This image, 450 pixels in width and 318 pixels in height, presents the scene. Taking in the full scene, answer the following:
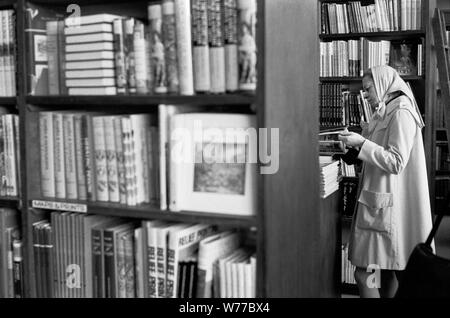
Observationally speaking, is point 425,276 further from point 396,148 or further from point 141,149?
point 396,148

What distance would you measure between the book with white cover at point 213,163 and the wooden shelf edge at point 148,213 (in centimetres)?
2

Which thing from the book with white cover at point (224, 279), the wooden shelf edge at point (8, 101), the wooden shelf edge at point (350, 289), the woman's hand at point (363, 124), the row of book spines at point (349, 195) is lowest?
the wooden shelf edge at point (350, 289)

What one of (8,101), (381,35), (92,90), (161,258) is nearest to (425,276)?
(161,258)

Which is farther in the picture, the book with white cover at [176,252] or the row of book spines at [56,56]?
the row of book spines at [56,56]

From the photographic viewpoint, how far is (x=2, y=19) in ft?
5.98

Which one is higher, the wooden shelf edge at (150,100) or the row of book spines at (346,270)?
the wooden shelf edge at (150,100)

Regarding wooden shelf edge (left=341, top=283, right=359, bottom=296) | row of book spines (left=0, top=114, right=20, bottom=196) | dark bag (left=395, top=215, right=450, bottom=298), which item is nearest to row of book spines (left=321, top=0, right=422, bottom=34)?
wooden shelf edge (left=341, top=283, right=359, bottom=296)

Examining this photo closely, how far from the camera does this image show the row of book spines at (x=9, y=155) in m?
1.84

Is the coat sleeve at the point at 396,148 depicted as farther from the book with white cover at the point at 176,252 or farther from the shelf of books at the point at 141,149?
the book with white cover at the point at 176,252

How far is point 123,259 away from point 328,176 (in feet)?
3.25

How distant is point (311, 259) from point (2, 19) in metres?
1.29

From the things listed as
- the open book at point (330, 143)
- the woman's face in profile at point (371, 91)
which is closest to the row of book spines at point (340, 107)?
the open book at point (330, 143)

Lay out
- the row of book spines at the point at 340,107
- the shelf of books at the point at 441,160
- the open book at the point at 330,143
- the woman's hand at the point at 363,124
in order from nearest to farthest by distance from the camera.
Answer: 1. the open book at the point at 330,143
2. the woman's hand at the point at 363,124
3. the row of book spines at the point at 340,107
4. the shelf of books at the point at 441,160

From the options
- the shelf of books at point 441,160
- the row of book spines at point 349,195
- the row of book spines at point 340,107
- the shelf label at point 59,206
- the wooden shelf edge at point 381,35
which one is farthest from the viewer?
the shelf of books at point 441,160
